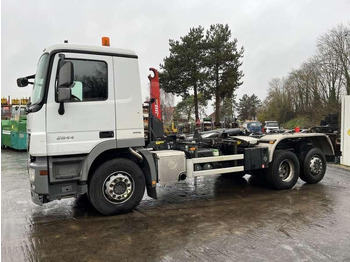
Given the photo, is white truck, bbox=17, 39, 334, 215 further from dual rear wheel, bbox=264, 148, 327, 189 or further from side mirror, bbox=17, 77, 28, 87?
dual rear wheel, bbox=264, 148, 327, 189

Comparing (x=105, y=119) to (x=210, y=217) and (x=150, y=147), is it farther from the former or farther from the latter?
(x=210, y=217)

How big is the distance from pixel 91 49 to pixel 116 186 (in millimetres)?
2445

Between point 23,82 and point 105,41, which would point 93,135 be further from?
point 23,82

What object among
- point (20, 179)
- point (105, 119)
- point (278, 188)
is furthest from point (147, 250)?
point (20, 179)

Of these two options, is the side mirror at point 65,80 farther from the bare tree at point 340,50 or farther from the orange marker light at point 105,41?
the bare tree at point 340,50

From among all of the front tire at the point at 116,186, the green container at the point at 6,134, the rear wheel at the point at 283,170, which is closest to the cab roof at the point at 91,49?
the front tire at the point at 116,186

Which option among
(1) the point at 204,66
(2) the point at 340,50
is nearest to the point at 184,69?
(1) the point at 204,66

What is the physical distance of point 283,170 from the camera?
7734 millimetres

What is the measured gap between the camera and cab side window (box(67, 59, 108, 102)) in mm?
5133

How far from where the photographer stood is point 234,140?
7324mm

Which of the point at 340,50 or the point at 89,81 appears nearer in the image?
the point at 89,81

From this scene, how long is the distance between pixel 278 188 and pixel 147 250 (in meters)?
4.48

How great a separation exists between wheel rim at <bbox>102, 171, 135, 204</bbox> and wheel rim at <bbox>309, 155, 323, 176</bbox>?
5081 mm

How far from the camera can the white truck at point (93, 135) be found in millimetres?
4922
